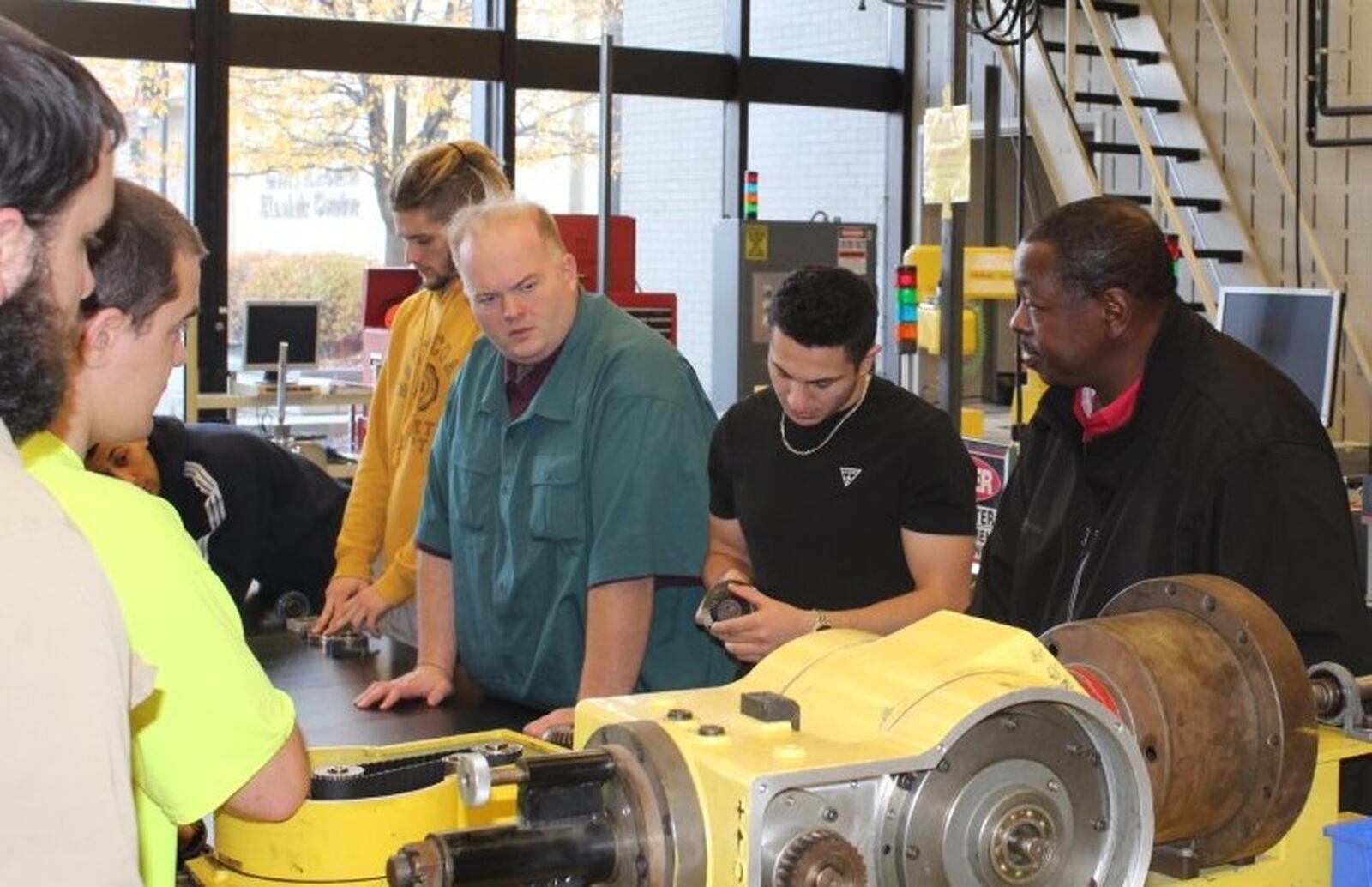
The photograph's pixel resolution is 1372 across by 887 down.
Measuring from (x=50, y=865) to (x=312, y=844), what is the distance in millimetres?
948

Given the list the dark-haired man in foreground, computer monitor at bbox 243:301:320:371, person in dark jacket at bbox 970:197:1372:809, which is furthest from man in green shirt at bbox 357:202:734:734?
computer monitor at bbox 243:301:320:371

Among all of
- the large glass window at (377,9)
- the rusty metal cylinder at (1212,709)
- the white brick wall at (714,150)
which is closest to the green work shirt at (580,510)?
the rusty metal cylinder at (1212,709)

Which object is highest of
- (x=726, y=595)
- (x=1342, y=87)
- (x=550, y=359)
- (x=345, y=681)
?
(x=1342, y=87)

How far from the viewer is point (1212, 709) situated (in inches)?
55.5

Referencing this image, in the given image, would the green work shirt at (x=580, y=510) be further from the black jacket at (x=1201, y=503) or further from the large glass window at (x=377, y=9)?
the large glass window at (x=377, y=9)

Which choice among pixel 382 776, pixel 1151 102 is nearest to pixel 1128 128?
pixel 1151 102

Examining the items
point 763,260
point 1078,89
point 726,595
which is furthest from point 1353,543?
point 1078,89

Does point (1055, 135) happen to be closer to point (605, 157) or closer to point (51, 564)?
point (605, 157)

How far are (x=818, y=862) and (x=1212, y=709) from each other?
430mm

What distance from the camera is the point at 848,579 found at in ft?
9.18

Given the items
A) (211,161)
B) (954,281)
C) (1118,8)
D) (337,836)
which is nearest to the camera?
(337,836)

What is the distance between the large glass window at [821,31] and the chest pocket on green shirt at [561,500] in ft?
22.7

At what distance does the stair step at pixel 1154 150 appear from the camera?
805 cm

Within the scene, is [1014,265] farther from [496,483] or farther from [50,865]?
[50,865]
